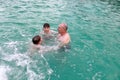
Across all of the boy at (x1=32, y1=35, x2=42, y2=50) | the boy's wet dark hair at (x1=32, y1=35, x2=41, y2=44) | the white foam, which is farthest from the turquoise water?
the boy's wet dark hair at (x1=32, y1=35, x2=41, y2=44)

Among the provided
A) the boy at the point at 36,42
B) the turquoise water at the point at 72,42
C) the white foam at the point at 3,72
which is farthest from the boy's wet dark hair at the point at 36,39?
the white foam at the point at 3,72

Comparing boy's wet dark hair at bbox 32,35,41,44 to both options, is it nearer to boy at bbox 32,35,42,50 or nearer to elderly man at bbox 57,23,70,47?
boy at bbox 32,35,42,50

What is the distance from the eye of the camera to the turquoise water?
8.28 metres

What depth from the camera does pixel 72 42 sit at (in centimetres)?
1092

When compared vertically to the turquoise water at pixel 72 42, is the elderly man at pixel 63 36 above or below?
above

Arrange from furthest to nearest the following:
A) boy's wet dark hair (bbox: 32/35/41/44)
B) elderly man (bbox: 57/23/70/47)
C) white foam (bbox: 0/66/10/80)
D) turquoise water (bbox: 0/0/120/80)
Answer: elderly man (bbox: 57/23/70/47) → boy's wet dark hair (bbox: 32/35/41/44) → turquoise water (bbox: 0/0/120/80) → white foam (bbox: 0/66/10/80)

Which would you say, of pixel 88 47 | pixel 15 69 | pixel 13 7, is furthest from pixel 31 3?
pixel 15 69

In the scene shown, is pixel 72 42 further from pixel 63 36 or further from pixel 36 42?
pixel 36 42

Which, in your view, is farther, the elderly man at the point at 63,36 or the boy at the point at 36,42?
the elderly man at the point at 63,36

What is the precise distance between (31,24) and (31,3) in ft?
16.9

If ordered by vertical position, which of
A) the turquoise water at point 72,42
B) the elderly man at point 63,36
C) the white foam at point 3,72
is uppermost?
the elderly man at point 63,36

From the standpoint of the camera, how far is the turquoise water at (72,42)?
27.2 ft

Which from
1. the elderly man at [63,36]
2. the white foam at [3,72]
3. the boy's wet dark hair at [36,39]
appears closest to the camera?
the white foam at [3,72]

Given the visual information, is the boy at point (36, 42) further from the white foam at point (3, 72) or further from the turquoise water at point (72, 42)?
the white foam at point (3, 72)
